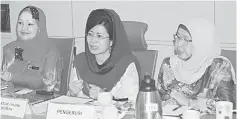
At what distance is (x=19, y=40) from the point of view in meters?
3.44

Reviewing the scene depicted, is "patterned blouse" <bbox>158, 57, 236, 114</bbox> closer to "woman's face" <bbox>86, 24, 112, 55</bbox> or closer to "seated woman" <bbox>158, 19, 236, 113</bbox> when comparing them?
"seated woman" <bbox>158, 19, 236, 113</bbox>

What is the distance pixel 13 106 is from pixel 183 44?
115 centimetres

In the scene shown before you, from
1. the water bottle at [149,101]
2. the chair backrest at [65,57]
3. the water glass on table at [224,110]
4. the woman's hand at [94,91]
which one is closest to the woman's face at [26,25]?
the chair backrest at [65,57]

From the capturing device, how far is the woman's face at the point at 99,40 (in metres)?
2.96

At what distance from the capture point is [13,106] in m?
2.26

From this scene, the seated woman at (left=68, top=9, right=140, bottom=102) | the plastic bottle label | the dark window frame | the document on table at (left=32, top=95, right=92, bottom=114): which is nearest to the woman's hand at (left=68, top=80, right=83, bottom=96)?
the seated woman at (left=68, top=9, right=140, bottom=102)

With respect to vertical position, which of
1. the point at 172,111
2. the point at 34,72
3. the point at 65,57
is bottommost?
the point at 172,111

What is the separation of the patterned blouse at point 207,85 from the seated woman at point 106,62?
A: 0.69ft

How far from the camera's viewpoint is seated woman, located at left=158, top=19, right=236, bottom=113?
2.60m

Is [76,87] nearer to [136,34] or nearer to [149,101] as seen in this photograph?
[136,34]

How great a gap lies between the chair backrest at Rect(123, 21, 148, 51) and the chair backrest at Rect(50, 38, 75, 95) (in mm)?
503

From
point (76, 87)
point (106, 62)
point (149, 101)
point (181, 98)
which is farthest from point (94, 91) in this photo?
point (149, 101)

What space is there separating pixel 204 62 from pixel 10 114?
4.13ft

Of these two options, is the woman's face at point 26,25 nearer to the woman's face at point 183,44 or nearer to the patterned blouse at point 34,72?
the patterned blouse at point 34,72
